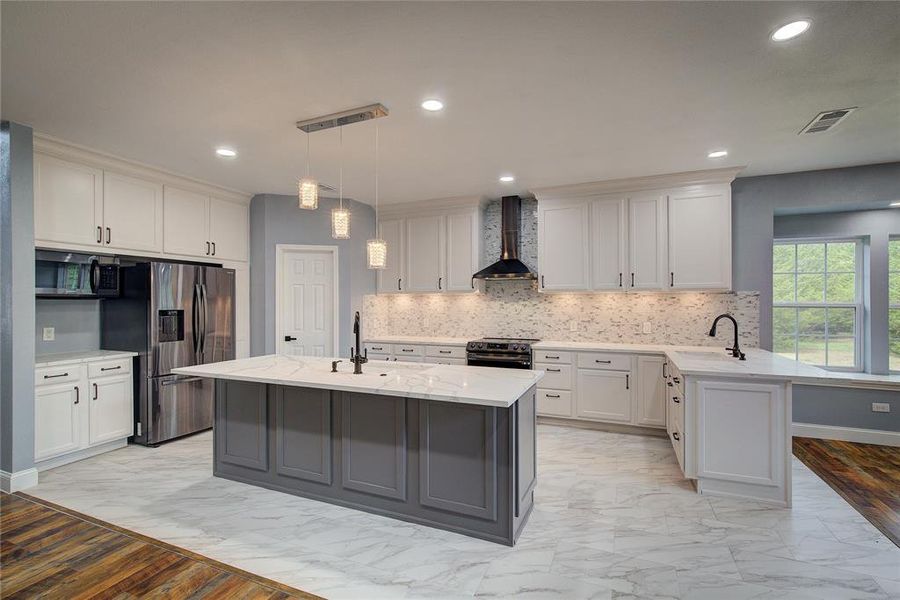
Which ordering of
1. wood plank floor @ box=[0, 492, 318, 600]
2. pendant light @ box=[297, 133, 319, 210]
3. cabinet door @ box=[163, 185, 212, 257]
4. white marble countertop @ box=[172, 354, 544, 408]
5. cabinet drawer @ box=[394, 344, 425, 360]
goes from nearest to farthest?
wood plank floor @ box=[0, 492, 318, 600] < white marble countertop @ box=[172, 354, 544, 408] < pendant light @ box=[297, 133, 319, 210] < cabinet door @ box=[163, 185, 212, 257] < cabinet drawer @ box=[394, 344, 425, 360]

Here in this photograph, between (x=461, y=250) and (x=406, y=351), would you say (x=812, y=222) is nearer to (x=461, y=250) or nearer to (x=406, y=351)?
(x=461, y=250)

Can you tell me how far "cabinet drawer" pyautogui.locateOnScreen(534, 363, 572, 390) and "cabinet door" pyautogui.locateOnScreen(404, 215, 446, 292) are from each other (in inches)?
66.1

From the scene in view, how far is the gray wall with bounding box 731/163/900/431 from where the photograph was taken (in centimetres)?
415

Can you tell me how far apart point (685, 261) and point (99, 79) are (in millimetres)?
4909

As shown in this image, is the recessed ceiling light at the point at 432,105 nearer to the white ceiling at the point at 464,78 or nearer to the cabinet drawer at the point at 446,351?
the white ceiling at the point at 464,78

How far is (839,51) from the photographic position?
2.22m

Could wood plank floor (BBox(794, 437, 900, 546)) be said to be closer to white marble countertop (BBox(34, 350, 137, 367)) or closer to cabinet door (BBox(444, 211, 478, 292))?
cabinet door (BBox(444, 211, 478, 292))

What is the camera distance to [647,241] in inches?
183

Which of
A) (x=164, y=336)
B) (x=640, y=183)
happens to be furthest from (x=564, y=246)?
(x=164, y=336)

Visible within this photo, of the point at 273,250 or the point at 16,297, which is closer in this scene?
the point at 16,297

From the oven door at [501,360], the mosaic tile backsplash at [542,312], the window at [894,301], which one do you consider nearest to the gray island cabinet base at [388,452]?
the oven door at [501,360]

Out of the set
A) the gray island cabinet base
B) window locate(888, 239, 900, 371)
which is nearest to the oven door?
the gray island cabinet base

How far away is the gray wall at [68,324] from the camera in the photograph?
3.80m

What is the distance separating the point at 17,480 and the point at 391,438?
2775 millimetres
